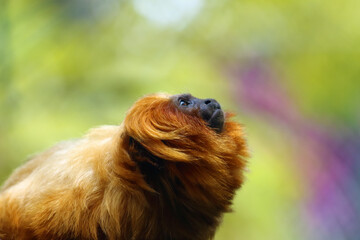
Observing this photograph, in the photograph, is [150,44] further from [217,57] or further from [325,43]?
[325,43]

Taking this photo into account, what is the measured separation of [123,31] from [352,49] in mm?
2708

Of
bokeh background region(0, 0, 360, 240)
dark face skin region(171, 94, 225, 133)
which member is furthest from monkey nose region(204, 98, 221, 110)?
bokeh background region(0, 0, 360, 240)

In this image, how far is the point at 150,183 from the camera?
1.70 meters

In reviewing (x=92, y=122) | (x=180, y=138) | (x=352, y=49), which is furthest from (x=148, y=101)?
(x=352, y=49)

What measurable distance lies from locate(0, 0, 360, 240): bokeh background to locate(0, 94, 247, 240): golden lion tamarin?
235cm

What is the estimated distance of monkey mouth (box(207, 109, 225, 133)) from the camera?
176cm

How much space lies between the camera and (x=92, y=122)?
461 cm

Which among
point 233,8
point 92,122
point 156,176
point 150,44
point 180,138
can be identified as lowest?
point 92,122

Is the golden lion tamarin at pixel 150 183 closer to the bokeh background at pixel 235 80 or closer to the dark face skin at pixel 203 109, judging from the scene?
the dark face skin at pixel 203 109

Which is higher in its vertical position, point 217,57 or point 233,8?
point 233,8

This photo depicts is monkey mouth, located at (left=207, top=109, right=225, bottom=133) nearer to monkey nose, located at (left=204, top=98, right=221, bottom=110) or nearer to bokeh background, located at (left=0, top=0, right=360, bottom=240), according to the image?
monkey nose, located at (left=204, top=98, right=221, bottom=110)

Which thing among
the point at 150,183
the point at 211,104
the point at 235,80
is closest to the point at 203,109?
the point at 211,104

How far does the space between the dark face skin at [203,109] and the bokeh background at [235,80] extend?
2316 mm

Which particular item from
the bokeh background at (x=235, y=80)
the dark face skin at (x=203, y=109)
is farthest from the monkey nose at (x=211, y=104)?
the bokeh background at (x=235, y=80)
